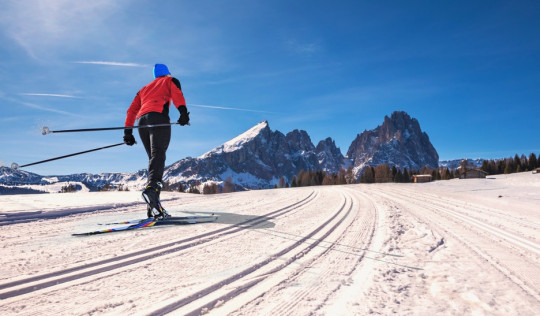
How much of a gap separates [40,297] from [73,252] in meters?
0.95

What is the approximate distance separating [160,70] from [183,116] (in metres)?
1.25

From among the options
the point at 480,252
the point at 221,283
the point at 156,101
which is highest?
the point at 156,101

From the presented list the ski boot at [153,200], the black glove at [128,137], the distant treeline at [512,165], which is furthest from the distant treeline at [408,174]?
the ski boot at [153,200]

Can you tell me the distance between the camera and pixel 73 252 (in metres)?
2.25

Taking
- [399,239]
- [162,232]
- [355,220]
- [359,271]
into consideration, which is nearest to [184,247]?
[162,232]

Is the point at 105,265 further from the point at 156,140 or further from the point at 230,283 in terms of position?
the point at 156,140

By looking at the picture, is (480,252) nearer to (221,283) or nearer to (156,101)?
(221,283)

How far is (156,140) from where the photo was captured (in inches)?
173

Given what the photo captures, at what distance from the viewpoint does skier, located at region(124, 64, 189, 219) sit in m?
4.33

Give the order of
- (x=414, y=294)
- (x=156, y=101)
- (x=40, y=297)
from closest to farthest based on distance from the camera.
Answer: (x=40, y=297)
(x=414, y=294)
(x=156, y=101)

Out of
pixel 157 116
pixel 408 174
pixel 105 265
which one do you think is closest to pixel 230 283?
pixel 105 265

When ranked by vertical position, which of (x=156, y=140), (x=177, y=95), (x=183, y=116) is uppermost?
(x=177, y=95)

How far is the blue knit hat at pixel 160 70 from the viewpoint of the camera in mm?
4984

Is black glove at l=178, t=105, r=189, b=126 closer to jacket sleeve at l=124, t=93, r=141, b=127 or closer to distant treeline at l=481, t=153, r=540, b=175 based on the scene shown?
jacket sleeve at l=124, t=93, r=141, b=127
